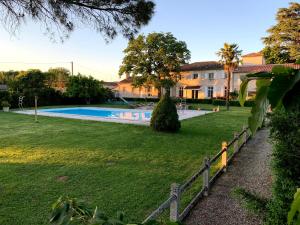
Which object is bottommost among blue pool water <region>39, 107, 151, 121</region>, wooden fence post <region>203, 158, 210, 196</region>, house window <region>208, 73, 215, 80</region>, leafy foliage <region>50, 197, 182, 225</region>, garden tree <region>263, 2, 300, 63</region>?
wooden fence post <region>203, 158, 210, 196</region>

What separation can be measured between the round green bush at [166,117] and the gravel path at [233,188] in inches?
161

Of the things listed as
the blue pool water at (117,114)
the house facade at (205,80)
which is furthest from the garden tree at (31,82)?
the house facade at (205,80)

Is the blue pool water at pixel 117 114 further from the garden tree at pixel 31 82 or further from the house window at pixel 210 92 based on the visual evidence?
the house window at pixel 210 92

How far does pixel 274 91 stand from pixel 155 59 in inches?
1455

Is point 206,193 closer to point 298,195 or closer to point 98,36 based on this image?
point 98,36

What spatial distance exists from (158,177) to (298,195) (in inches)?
243

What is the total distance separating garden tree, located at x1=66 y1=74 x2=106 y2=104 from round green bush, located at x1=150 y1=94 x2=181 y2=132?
22316 mm

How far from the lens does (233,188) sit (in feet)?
19.3

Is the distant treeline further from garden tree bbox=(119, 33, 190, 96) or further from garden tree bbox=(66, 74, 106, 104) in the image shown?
garden tree bbox=(119, 33, 190, 96)

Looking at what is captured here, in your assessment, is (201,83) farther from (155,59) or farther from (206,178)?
(206,178)

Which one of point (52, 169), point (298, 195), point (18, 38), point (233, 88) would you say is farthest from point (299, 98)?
point (233, 88)

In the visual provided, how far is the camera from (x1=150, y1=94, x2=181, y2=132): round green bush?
1284cm

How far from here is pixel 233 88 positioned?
3822cm

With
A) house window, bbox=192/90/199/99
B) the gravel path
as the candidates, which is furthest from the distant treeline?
the gravel path
